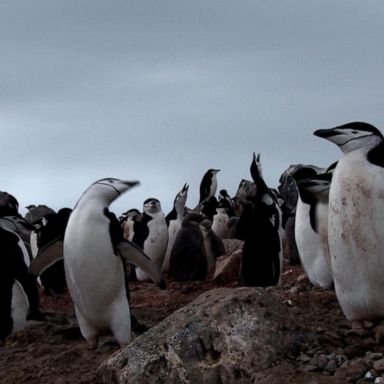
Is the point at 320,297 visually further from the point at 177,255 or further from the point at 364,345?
the point at 177,255

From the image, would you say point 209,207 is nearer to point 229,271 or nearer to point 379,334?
point 229,271

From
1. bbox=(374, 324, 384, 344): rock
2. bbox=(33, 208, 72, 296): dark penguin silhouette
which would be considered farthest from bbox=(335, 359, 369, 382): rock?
bbox=(33, 208, 72, 296): dark penguin silhouette

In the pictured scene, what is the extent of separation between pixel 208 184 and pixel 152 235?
1246 cm

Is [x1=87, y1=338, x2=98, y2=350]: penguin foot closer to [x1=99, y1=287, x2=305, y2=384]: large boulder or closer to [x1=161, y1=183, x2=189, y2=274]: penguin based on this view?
[x1=99, y1=287, x2=305, y2=384]: large boulder

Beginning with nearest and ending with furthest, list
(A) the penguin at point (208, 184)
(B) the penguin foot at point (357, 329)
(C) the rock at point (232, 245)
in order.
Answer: (B) the penguin foot at point (357, 329)
(C) the rock at point (232, 245)
(A) the penguin at point (208, 184)

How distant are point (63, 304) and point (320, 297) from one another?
629 centimetres

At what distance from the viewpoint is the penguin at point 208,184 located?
94.8ft

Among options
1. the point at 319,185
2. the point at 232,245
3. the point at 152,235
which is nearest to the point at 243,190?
the point at 232,245

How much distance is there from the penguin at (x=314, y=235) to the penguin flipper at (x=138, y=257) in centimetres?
201

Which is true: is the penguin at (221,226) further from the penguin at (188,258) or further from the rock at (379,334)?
the rock at (379,334)

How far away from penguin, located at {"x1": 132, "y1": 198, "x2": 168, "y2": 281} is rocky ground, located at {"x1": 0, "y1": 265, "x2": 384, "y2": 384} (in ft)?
13.2

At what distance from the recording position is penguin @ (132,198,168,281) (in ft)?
55.4

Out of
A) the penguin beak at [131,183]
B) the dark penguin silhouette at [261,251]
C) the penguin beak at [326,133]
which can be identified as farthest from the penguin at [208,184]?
the penguin beak at [326,133]

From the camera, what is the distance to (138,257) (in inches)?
332
